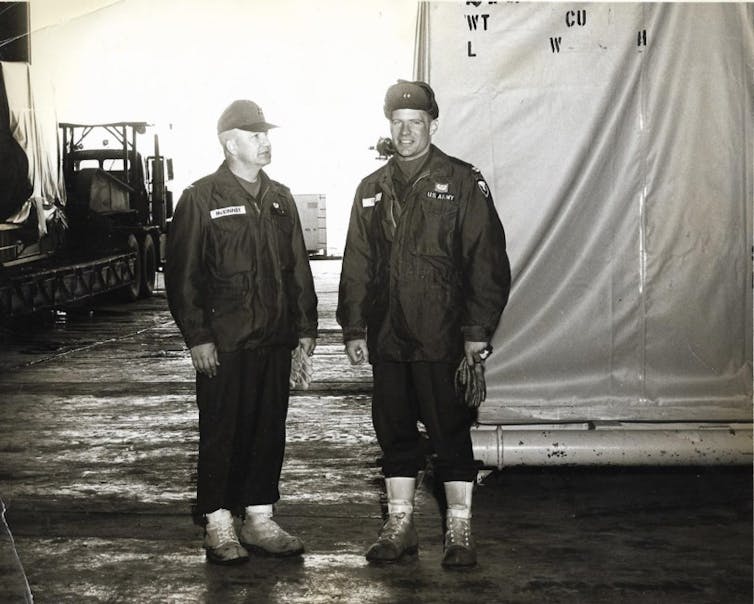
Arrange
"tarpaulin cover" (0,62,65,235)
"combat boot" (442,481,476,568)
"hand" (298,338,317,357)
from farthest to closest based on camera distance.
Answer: "tarpaulin cover" (0,62,65,235) < "hand" (298,338,317,357) < "combat boot" (442,481,476,568)

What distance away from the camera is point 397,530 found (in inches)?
179

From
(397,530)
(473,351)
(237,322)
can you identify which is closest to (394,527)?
(397,530)

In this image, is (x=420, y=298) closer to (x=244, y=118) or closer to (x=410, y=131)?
(x=410, y=131)

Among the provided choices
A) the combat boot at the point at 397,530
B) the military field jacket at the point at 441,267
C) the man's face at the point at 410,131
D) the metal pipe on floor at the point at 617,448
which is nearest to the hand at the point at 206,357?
the military field jacket at the point at 441,267

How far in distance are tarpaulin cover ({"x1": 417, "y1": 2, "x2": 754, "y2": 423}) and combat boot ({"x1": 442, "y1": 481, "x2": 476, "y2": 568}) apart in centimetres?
125

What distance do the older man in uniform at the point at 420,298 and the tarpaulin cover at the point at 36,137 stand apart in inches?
275

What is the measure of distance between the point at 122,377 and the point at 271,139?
602cm

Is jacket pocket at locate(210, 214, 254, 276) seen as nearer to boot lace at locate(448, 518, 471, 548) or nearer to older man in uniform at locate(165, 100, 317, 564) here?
older man in uniform at locate(165, 100, 317, 564)

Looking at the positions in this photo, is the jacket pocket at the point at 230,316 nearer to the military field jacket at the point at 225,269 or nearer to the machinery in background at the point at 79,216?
the military field jacket at the point at 225,269

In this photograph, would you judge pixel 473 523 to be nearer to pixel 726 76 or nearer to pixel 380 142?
pixel 380 142

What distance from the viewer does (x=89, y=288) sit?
1697 cm

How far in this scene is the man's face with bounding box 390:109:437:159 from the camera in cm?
456

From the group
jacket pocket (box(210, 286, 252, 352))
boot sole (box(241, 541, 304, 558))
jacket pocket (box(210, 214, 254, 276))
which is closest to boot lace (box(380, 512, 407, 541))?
boot sole (box(241, 541, 304, 558))

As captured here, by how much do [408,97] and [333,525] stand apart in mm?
2042
